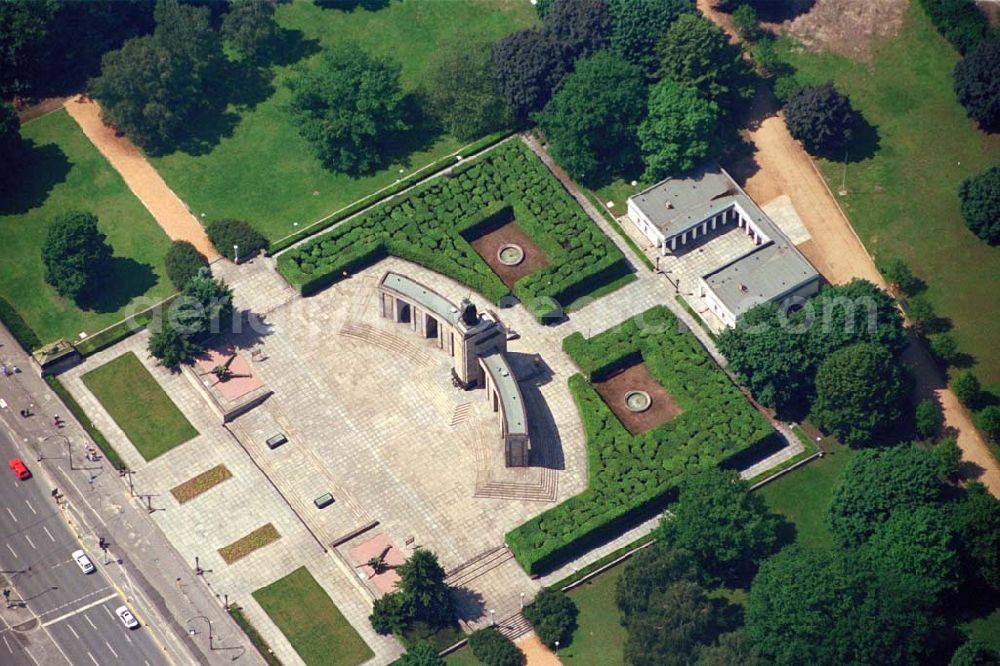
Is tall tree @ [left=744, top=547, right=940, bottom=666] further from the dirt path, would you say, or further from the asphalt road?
the asphalt road

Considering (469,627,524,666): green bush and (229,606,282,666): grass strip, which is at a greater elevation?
(229,606,282,666): grass strip

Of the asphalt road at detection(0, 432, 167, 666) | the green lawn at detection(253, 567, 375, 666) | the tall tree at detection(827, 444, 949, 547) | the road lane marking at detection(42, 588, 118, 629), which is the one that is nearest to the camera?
the green lawn at detection(253, 567, 375, 666)

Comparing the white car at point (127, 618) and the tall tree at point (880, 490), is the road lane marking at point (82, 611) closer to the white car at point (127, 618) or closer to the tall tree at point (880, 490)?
the white car at point (127, 618)

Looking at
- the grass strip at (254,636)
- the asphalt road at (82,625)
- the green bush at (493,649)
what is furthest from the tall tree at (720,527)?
the asphalt road at (82,625)

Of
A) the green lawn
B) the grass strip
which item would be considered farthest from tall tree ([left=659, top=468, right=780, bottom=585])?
the grass strip

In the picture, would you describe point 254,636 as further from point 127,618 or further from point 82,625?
point 82,625

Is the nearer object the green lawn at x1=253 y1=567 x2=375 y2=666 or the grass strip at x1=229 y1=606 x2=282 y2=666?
the grass strip at x1=229 y1=606 x2=282 y2=666
